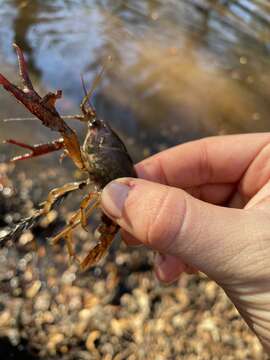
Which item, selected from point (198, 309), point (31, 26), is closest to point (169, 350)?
point (198, 309)

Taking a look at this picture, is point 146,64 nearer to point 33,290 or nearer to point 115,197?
point 33,290

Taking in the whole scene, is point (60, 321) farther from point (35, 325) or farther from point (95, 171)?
point (95, 171)

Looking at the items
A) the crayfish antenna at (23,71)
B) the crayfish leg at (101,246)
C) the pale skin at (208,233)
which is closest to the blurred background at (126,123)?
the crayfish leg at (101,246)

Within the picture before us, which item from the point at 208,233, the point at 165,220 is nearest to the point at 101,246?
the point at 165,220

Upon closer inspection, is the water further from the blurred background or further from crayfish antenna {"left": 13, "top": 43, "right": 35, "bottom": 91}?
A: crayfish antenna {"left": 13, "top": 43, "right": 35, "bottom": 91}

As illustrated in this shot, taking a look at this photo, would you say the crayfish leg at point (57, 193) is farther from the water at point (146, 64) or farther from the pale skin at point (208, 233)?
the water at point (146, 64)

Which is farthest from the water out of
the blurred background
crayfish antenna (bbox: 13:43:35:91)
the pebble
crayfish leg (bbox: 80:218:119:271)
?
crayfish antenna (bbox: 13:43:35:91)
